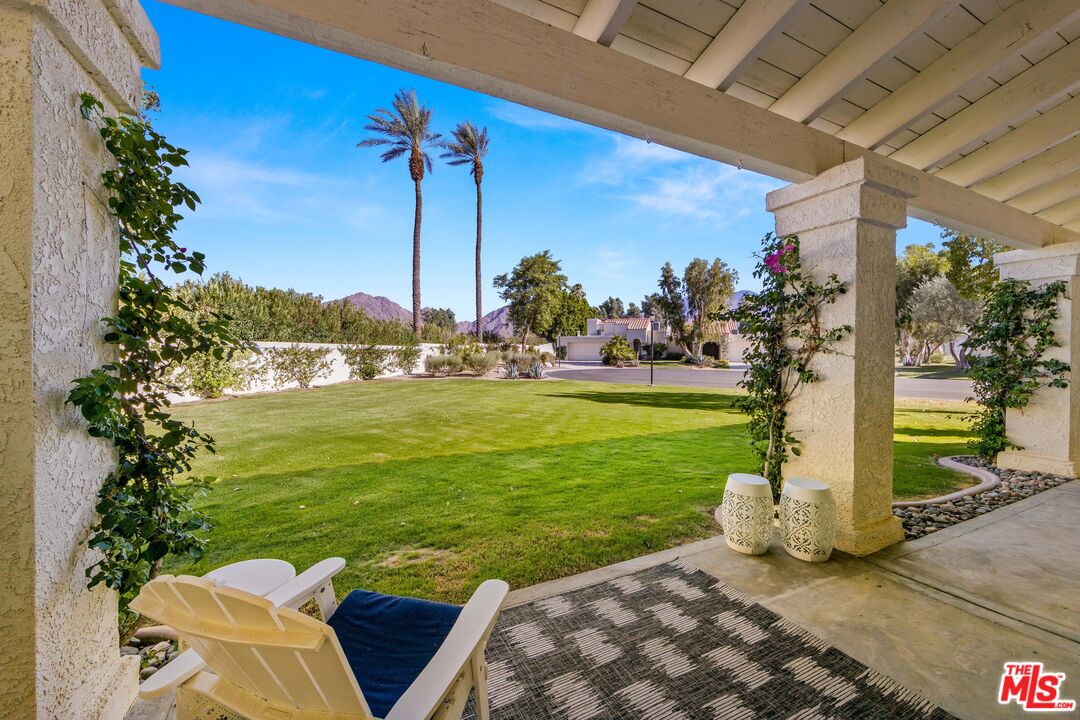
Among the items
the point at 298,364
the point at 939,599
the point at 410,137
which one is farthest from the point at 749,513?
the point at 410,137

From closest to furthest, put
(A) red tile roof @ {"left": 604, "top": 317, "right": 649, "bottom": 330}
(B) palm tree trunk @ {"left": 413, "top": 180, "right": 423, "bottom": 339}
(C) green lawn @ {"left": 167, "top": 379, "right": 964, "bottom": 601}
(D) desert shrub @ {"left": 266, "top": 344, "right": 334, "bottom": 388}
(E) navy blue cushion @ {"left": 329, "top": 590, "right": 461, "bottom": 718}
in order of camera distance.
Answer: (E) navy blue cushion @ {"left": 329, "top": 590, "right": 461, "bottom": 718} → (C) green lawn @ {"left": 167, "top": 379, "right": 964, "bottom": 601} → (D) desert shrub @ {"left": 266, "top": 344, "right": 334, "bottom": 388} → (B) palm tree trunk @ {"left": 413, "top": 180, "right": 423, "bottom": 339} → (A) red tile roof @ {"left": 604, "top": 317, "right": 649, "bottom": 330}

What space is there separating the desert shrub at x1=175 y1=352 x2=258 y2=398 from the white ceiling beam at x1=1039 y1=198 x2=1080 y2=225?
1244 cm

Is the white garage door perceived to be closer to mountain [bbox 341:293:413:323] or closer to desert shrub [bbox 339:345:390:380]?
desert shrub [bbox 339:345:390:380]

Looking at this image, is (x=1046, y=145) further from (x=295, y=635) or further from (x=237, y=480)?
(x=237, y=480)

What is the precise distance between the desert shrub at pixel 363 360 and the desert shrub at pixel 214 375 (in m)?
4.06

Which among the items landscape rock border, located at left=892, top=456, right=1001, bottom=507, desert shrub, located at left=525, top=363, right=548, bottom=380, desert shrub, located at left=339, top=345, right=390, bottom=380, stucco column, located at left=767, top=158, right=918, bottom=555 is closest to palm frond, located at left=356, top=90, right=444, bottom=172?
desert shrub, located at left=339, top=345, right=390, bottom=380

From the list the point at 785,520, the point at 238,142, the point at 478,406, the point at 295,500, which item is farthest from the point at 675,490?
the point at 238,142

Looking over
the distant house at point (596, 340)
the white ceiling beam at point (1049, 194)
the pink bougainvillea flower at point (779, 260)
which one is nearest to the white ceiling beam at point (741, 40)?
the pink bougainvillea flower at point (779, 260)

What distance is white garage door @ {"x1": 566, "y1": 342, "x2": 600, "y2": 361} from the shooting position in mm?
39406

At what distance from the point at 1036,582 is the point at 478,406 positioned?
9.31 meters

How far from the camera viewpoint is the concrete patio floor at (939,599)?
1.93 metres

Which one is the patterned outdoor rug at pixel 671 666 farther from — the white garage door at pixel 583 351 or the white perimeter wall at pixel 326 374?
the white garage door at pixel 583 351

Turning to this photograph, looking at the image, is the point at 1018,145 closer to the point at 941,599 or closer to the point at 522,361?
the point at 941,599

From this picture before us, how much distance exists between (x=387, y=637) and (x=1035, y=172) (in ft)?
20.1
